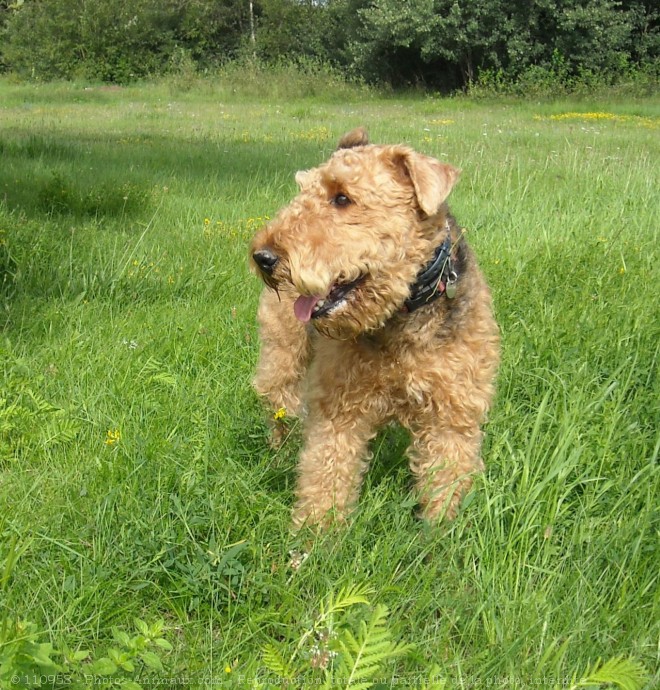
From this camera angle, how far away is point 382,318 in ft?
8.30

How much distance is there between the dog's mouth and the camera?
247 centimetres

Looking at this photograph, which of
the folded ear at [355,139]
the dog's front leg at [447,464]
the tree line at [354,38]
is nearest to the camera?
the dog's front leg at [447,464]

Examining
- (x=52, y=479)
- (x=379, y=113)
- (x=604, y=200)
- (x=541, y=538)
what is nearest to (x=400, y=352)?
(x=541, y=538)

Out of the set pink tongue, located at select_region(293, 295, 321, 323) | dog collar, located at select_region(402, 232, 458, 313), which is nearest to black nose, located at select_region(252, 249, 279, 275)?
pink tongue, located at select_region(293, 295, 321, 323)

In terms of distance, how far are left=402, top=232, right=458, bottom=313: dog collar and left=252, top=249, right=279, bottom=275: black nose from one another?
1.79 ft

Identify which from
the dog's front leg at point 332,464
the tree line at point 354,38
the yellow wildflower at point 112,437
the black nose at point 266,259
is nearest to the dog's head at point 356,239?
the black nose at point 266,259

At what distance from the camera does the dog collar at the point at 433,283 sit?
8.59 feet

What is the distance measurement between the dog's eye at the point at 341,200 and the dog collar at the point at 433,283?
39 cm

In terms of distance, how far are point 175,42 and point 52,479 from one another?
1375 inches

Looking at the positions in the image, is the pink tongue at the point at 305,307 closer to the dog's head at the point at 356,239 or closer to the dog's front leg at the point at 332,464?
the dog's head at the point at 356,239

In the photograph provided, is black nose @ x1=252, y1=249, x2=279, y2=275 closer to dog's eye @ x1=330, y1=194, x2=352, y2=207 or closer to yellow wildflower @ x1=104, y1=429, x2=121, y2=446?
dog's eye @ x1=330, y1=194, x2=352, y2=207

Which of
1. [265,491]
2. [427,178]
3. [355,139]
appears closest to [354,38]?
[355,139]

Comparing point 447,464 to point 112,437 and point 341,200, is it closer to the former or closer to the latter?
point 341,200

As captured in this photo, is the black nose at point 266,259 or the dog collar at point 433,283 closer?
the black nose at point 266,259
